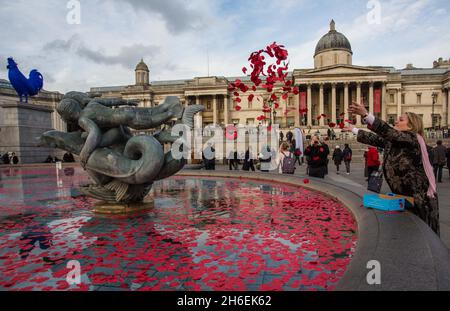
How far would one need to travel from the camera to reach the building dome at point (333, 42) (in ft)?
202

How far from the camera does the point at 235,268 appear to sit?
3.72 metres

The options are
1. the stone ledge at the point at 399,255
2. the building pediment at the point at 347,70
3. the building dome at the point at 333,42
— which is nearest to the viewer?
the stone ledge at the point at 399,255

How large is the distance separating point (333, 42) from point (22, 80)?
5580 centimetres

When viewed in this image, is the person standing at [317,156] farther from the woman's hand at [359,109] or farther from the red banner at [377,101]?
the red banner at [377,101]

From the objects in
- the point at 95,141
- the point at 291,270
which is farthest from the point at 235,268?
the point at 95,141

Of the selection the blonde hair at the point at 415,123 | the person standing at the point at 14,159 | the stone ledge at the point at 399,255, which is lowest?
the stone ledge at the point at 399,255

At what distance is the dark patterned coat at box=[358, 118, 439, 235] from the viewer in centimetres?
378

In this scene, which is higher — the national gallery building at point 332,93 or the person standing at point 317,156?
the national gallery building at point 332,93

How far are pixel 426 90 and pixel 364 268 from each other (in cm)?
7152

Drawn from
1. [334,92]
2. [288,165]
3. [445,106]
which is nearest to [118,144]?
[288,165]

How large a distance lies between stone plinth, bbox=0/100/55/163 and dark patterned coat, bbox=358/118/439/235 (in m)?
22.7

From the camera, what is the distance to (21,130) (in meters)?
21.3

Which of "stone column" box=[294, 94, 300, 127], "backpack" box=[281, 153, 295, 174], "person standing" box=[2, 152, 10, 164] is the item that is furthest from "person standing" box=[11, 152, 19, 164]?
"stone column" box=[294, 94, 300, 127]

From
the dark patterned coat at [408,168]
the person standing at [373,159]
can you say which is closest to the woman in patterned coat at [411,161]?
the dark patterned coat at [408,168]
